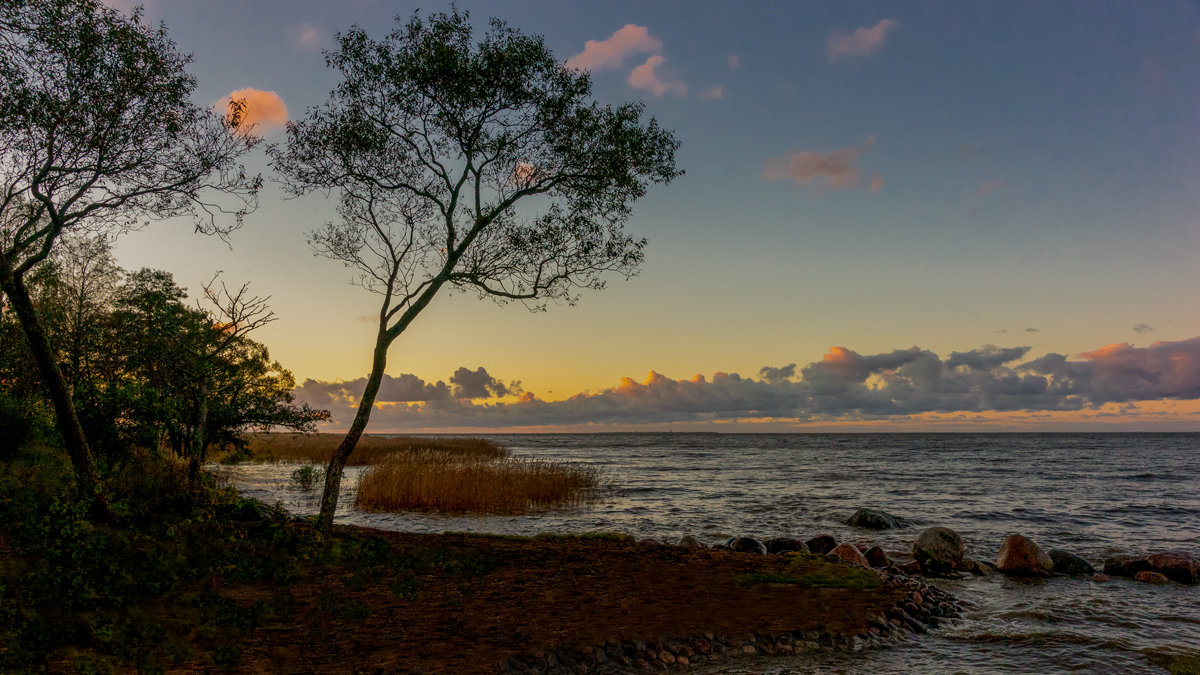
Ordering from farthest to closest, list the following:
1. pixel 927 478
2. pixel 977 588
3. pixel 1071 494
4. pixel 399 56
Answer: pixel 927 478, pixel 1071 494, pixel 399 56, pixel 977 588

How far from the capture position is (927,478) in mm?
43250

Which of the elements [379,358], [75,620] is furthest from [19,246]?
[75,620]

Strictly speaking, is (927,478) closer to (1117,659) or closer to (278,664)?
(1117,659)

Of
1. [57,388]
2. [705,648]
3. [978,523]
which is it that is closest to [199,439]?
[57,388]

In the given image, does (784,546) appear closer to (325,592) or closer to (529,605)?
(529,605)

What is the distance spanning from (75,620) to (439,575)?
5.51 m

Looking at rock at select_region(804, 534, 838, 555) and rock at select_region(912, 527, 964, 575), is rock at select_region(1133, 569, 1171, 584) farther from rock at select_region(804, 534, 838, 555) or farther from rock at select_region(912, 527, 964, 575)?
rock at select_region(804, 534, 838, 555)

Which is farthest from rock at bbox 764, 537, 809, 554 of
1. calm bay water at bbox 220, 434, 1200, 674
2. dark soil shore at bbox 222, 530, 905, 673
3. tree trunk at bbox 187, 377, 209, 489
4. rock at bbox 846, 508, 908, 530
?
tree trunk at bbox 187, 377, 209, 489

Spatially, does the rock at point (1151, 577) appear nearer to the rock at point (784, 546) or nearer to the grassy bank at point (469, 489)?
the rock at point (784, 546)

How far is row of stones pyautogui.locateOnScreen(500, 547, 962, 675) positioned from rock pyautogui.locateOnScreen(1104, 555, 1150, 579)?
835cm

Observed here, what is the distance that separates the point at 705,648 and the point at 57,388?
43.9 ft

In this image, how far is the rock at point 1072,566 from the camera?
16.1m

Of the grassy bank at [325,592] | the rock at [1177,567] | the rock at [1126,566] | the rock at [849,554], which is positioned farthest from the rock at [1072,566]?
the grassy bank at [325,592]

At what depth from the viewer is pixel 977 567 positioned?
16.3 metres
